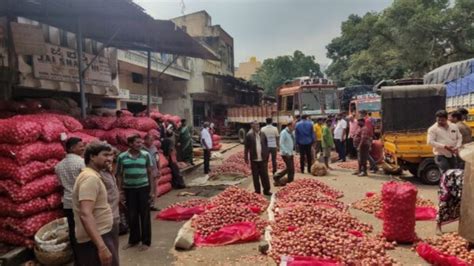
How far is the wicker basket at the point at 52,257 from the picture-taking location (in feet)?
16.8

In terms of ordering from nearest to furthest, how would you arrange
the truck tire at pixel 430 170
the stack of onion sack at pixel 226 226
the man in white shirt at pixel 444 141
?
the stack of onion sack at pixel 226 226
the man in white shirt at pixel 444 141
the truck tire at pixel 430 170

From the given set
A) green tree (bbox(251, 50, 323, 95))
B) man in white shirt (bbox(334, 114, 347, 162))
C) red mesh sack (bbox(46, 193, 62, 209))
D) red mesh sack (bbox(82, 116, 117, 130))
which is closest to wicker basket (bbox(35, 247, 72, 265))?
red mesh sack (bbox(46, 193, 62, 209))

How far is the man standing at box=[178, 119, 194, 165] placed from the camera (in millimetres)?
13391

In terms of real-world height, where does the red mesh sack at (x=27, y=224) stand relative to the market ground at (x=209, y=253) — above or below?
above

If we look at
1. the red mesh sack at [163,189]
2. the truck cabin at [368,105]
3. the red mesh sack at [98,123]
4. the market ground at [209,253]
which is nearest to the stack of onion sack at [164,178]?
the red mesh sack at [163,189]

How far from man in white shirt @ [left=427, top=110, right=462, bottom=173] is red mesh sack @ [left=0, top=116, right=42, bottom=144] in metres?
6.46

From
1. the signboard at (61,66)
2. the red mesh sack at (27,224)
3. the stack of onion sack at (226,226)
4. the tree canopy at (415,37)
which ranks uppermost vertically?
the tree canopy at (415,37)

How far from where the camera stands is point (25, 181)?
5.35 metres

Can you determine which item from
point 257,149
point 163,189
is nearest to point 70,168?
point 257,149

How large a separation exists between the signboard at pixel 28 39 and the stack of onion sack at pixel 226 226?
4811mm

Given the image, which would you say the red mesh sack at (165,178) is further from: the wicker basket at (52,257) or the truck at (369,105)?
the truck at (369,105)

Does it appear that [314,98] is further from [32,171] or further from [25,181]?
[25,181]

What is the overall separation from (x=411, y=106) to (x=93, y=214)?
1007 cm

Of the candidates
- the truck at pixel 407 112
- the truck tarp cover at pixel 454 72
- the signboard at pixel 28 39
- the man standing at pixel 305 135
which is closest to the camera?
the signboard at pixel 28 39
